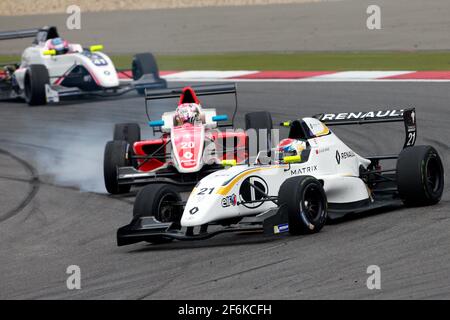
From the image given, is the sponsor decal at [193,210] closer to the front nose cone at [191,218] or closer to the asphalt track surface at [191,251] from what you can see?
the front nose cone at [191,218]

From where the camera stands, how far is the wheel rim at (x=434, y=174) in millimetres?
11734

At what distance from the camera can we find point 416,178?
11406 mm

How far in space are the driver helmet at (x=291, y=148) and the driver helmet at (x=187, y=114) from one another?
2602 mm

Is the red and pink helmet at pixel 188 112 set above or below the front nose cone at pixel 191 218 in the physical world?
above

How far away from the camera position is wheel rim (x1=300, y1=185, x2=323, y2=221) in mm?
10648

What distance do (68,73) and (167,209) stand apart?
42.1ft

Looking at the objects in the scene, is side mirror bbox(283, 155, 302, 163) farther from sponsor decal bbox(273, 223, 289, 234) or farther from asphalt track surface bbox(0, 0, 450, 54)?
asphalt track surface bbox(0, 0, 450, 54)

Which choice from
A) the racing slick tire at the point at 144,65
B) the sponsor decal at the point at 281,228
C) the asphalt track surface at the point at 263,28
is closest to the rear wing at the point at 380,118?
the sponsor decal at the point at 281,228

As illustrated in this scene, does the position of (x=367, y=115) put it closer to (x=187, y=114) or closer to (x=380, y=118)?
(x=380, y=118)

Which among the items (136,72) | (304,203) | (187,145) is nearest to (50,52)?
(136,72)

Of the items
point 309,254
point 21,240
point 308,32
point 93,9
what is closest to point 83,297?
point 309,254

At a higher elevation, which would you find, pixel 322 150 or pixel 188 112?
pixel 188 112

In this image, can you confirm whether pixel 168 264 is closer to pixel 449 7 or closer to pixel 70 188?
pixel 70 188

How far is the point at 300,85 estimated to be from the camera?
935 inches
